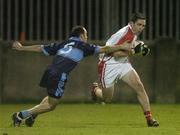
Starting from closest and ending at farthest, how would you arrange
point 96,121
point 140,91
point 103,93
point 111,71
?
point 140,91, point 111,71, point 103,93, point 96,121

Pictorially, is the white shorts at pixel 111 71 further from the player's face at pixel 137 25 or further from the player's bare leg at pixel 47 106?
the player's bare leg at pixel 47 106

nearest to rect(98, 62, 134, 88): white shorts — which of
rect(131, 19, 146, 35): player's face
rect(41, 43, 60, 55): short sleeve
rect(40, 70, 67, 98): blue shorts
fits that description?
rect(131, 19, 146, 35): player's face

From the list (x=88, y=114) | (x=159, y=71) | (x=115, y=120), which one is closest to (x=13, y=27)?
(x=159, y=71)

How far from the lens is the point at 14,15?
21.9 meters

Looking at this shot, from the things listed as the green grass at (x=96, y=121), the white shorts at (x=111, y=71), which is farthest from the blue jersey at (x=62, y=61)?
the white shorts at (x=111, y=71)

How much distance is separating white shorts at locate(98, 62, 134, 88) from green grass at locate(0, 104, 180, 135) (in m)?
0.71

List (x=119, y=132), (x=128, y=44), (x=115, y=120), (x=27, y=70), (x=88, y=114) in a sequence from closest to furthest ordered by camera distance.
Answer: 1. (x=119, y=132)
2. (x=128, y=44)
3. (x=115, y=120)
4. (x=88, y=114)
5. (x=27, y=70)

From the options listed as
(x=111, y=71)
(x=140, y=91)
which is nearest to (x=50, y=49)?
(x=111, y=71)

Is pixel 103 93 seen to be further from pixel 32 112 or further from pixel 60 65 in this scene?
pixel 32 112

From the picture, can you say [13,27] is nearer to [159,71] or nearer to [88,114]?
[159,71]

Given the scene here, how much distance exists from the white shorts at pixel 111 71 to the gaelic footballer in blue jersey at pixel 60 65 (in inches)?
30.2

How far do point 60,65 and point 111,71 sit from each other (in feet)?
4.31

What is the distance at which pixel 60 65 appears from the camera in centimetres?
1398

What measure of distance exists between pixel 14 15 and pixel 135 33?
7.63 meters
